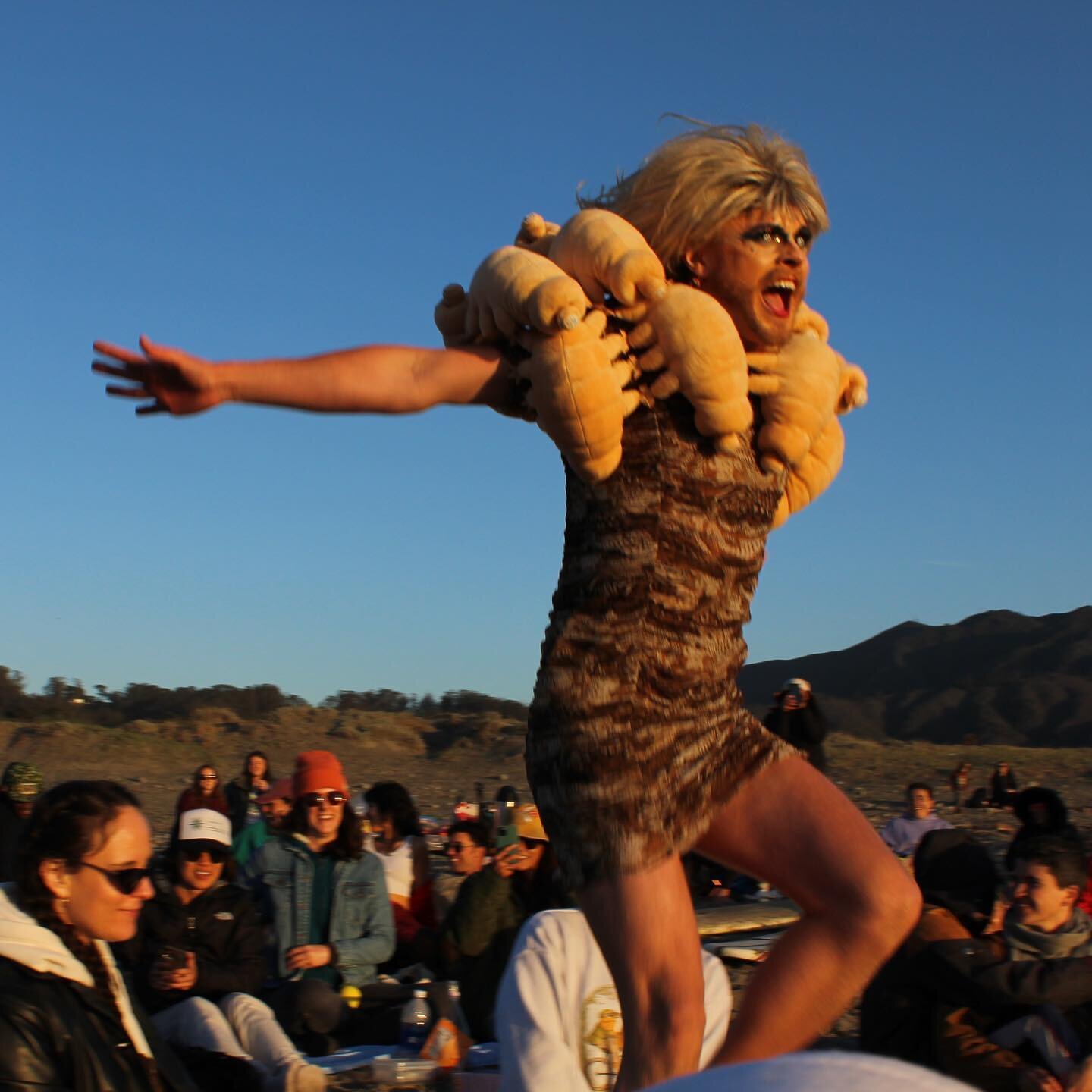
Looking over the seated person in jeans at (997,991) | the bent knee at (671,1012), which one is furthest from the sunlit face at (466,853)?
the bent knee at (671,1012)

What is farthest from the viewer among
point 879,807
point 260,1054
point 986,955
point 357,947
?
point 879,807

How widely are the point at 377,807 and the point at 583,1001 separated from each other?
3.70 m

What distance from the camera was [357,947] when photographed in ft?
20.6

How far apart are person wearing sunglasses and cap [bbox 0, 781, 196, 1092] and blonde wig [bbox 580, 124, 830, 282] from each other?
1.93 meters

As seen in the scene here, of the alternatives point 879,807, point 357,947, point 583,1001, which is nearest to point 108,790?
point 583,1001

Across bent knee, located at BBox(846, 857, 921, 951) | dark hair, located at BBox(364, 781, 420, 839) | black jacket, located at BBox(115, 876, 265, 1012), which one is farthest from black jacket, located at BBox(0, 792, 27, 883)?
bent knee, located at BBox(846, 857, 921, 951)

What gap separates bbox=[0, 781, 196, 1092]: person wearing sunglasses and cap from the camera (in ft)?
9.21

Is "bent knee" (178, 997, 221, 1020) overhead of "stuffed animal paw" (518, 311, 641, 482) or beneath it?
beneath

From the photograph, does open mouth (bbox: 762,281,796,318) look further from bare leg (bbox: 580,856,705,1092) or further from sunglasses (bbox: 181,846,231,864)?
sunglasses (bbox: 181,846,231,864)

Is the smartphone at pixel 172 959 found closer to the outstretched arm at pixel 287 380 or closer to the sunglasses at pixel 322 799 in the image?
the sunglasses at pixel 322 799

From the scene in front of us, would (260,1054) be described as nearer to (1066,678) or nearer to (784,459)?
(784,459)

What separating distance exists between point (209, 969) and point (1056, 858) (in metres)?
3.29

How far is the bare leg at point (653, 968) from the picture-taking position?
Answer: 2.34 m

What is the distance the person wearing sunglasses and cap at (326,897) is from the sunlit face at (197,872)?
467 millimetres
